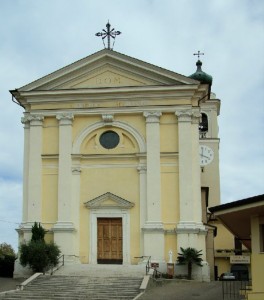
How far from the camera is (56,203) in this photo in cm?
3484

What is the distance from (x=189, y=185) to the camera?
34.1 meters

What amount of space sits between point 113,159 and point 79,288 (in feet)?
29.6

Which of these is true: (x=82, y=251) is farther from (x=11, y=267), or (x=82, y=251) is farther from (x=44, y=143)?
(x=44, y=143)

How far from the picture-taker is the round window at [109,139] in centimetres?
Result: 3553

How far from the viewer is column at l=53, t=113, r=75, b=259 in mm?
34000

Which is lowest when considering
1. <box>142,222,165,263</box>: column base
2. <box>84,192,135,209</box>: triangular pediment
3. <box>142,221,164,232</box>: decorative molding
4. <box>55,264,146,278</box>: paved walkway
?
<box>55,264,146,278</box>: paved walkway

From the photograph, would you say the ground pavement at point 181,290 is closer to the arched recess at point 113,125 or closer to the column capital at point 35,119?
the arched recess at point 113,125

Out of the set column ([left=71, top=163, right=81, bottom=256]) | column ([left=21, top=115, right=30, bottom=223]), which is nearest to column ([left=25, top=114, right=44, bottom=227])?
column ([left=21, top=115, right=30, bottom=223])

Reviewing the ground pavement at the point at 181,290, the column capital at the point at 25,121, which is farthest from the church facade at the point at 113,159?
the ground pavement at the point at 181,290

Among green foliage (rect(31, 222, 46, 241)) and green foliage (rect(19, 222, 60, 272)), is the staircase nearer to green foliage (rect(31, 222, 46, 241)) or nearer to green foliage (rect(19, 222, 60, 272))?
green foliage (rect(19, 222, 60, 272))

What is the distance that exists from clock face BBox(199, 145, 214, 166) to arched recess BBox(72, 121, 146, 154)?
20.9 m

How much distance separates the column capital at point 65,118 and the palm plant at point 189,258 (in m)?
9.29

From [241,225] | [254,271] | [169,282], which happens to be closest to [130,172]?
[169,282]

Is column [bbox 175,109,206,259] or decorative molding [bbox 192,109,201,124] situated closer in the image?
column [bbox 175,109,206,259]
